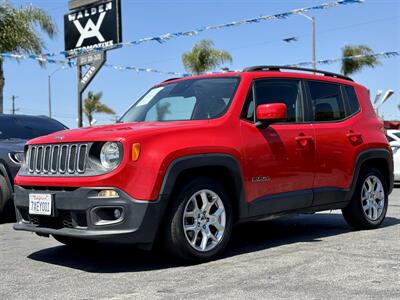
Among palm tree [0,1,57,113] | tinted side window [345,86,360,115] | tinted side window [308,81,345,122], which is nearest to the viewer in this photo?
tinted side window [308,81,345,122]

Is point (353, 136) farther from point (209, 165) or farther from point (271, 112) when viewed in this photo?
point (209, 165)

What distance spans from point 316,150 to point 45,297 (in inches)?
124

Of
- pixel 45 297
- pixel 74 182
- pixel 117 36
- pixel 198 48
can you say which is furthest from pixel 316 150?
pixel 198 48

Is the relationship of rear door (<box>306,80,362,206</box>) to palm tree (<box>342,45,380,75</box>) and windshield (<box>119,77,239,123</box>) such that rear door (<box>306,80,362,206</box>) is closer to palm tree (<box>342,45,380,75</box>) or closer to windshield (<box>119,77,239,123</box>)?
windshield (<box>119,77,239,123</box>)

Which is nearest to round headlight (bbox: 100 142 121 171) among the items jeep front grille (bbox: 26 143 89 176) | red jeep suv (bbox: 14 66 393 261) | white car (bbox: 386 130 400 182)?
red jeep suv (bbox: 14 66 393 261)

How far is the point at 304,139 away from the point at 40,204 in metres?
2.62

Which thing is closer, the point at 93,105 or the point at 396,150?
the point at 396,150

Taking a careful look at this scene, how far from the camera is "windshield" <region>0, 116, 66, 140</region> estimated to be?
333 inches

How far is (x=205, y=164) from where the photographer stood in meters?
4.88

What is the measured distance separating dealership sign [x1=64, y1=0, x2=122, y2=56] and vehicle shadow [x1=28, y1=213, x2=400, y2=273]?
27.2 feet

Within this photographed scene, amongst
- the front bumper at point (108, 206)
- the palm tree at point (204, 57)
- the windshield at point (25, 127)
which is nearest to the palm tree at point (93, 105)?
the palm tree at point (204, 57)

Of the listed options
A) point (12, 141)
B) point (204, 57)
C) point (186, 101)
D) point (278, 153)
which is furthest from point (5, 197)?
point (204, 57)

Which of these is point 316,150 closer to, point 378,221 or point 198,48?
point 378,221

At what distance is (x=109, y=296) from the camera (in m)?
3.94
